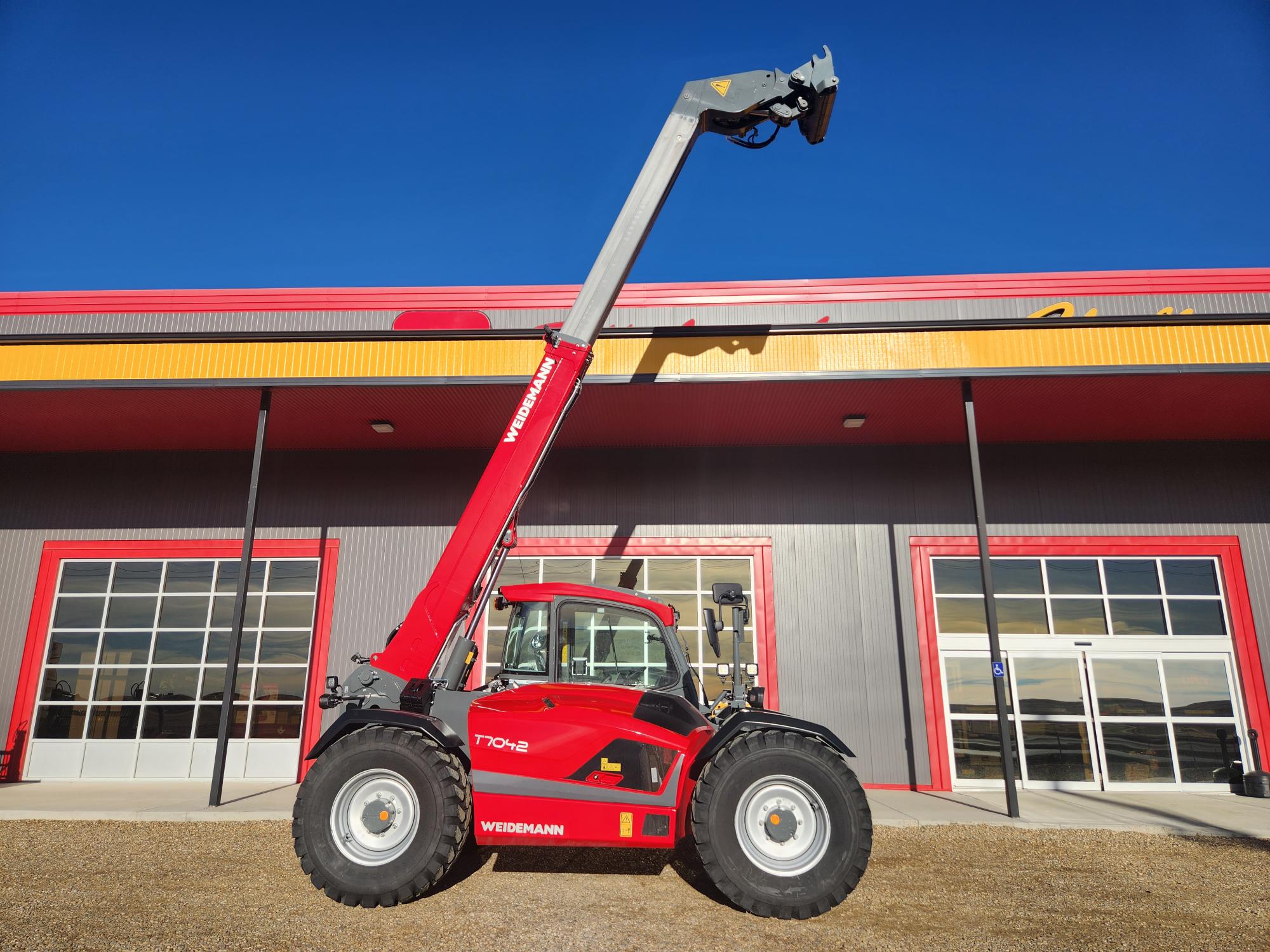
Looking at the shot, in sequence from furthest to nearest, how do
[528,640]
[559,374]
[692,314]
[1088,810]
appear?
[692,314] → [1088,810] → [559,374] → [528,640]

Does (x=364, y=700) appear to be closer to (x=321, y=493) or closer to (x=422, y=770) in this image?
(x=422, y=770)

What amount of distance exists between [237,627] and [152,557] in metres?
5.17

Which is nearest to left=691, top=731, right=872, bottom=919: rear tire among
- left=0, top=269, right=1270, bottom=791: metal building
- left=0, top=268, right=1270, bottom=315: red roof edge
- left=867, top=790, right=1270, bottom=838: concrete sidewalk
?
left=867, top=790, right=1270, bottom=838: concrete sidewalk

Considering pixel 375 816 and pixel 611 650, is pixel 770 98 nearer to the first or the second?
pixel 611 650

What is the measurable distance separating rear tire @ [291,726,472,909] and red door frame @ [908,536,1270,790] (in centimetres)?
912

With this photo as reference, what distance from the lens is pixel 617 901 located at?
5980 millimetres

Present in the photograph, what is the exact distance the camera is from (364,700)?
647 centimetres

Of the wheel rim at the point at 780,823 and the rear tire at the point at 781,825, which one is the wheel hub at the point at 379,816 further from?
the wheel rim at the point at 780,823

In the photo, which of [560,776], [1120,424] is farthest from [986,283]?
[560,776]

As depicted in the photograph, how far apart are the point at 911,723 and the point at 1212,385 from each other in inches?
269

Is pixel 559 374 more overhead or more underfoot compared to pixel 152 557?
more overhead

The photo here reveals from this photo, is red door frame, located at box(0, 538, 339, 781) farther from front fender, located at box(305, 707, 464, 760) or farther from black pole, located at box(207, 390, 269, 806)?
front fender, located at box(305, 707, 464, 760)

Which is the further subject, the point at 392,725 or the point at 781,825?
the point at 392,725

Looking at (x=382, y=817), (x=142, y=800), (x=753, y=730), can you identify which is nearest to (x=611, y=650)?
(x=753, y=730)
